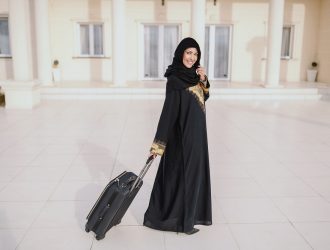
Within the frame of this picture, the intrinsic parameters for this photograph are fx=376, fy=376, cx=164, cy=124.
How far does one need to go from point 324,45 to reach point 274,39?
11.7 feet

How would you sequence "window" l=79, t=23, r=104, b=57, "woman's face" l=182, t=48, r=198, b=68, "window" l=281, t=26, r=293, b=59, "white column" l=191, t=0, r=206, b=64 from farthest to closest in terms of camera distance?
"window" l=281, t=26, r=293, b=59 < "window" l=79, t=23, r=104, b=57 < "white column" l=191, t=0, r=206, b=64 < "woman's face" l=182, t=48, r=198, b=68

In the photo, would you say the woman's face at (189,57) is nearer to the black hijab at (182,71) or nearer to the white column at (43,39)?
the black hijab at (182,71)

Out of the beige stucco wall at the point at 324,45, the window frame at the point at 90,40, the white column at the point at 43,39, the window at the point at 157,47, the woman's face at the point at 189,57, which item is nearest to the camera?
the woman's face at the point at 189,57

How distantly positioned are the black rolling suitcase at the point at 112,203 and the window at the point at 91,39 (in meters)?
12.8

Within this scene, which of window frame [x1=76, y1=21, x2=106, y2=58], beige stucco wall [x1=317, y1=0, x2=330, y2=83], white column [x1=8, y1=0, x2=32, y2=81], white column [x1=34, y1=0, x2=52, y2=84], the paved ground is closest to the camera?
the paved ground

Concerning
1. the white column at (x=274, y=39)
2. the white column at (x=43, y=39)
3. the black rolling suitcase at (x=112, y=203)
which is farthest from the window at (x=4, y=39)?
the black rolling suitcase at (x=112, y=203)

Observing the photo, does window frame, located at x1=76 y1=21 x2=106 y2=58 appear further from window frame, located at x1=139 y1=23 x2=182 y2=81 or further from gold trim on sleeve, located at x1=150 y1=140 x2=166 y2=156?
gold trim on sleeve, located at x1=150 y1=140 x2=166 y2=156

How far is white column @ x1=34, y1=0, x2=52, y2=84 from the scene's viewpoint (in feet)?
40.3

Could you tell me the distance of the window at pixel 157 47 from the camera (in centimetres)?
1520

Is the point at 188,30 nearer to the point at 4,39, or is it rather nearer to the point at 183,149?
the point at 4,39

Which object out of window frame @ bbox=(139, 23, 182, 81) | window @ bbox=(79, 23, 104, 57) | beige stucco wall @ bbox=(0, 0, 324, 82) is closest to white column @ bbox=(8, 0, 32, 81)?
beige stucco wall @ bbox=(0, 0, 324, 82)

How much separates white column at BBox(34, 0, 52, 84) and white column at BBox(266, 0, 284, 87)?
7429 mm

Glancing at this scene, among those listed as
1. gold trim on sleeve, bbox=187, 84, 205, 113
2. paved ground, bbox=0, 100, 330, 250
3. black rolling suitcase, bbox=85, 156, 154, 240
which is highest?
gold trim on sleeve, bbox=187, 84, 205, 113

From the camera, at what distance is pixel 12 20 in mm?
9906
